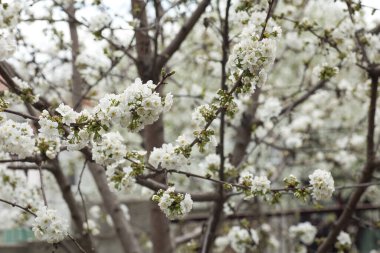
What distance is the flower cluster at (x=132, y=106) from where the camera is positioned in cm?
193

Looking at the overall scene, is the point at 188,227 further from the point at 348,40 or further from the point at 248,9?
the point at 248,9

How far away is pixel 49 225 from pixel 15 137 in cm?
41

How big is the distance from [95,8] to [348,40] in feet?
5.39

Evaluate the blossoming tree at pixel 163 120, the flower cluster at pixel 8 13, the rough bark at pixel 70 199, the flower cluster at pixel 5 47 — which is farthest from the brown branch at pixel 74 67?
the flower cluster at pixel 5 47

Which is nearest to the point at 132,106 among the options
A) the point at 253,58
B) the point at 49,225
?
the point at 253,58

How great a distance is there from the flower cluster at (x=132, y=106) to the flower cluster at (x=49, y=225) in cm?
53

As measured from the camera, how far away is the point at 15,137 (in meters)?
2.10

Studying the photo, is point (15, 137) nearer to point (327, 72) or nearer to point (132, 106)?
point (132, 106)

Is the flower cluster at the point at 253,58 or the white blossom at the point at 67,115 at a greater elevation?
the flower cluster at the point at 253,58

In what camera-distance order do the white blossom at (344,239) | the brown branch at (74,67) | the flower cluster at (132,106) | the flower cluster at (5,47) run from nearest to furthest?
the flower cluster at (132,106) < the flower cluster at (5,47) < the white blossom at (344,239) < the brown branch at (74,67)

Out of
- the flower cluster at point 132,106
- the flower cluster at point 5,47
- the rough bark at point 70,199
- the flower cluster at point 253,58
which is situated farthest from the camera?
the rough bark at point 70,199

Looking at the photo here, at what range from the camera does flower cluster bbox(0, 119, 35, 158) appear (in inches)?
81.9

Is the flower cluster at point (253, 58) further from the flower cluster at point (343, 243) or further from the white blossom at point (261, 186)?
the flower cluster at point (343, 243)

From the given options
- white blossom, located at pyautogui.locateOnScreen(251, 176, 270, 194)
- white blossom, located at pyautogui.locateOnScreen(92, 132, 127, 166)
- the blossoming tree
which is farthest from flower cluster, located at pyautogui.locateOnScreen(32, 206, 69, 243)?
white blossom, located at pyautogui.locateOnScreen(251, 176, 270, 194)
